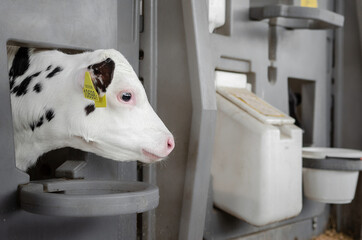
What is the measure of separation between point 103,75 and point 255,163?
A: 87 cm

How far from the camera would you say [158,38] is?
1.82m

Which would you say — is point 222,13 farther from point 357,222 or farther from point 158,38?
point 357,222

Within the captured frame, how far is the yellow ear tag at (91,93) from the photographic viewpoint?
1274 mm

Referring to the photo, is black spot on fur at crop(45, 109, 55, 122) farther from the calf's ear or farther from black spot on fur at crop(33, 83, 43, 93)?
the calf's ear

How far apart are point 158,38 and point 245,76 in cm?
67

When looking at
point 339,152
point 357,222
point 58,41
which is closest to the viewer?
point 58,41

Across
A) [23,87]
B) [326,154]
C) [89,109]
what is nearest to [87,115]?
[89,109]

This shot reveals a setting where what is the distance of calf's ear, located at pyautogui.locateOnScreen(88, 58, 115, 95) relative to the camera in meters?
1.27

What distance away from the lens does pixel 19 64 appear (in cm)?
152

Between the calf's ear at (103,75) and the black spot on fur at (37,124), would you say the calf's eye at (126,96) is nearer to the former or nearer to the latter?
the calf's ear at (103,75)

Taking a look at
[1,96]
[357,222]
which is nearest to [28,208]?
[1,96]

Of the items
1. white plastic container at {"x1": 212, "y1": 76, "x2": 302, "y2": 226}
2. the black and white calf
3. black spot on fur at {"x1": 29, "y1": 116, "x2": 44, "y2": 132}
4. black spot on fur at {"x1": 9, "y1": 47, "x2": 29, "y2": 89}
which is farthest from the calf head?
white plastic container at {"x1": 212, "y1": 76, "x2": 302, "y2": 226}

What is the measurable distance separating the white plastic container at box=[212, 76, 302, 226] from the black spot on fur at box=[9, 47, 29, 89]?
0.86m

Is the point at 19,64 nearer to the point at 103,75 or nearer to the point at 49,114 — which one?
the point at 49,114
